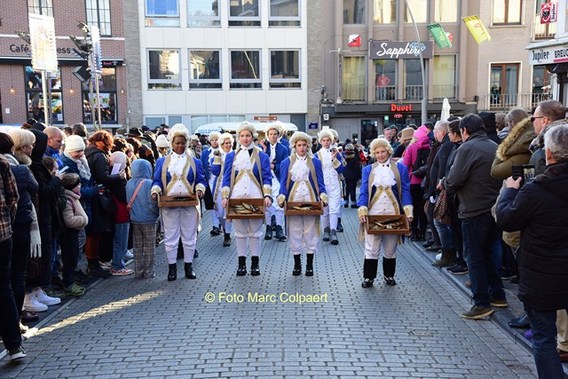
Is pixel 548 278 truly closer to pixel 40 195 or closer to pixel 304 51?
pixel 40 195

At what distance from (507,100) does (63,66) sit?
2369 cm

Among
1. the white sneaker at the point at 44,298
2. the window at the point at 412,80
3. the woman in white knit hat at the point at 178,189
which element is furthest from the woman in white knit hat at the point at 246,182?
the window at the point at 412,80

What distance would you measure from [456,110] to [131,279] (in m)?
26.5

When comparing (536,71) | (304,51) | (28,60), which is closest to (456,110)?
(536,71)

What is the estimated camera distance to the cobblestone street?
4.84 metres

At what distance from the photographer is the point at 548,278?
3.94 meters

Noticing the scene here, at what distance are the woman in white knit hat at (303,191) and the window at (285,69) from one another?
24.1m

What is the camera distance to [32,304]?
6.45 metres

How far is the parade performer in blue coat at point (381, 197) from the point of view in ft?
23.7

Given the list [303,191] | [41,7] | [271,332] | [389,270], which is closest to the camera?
[271,332]

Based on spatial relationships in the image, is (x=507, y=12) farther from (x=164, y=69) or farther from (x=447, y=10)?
(x=164, y=69)

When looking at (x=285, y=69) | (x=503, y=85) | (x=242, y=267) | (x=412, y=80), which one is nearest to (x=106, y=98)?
(x=285, y=69)

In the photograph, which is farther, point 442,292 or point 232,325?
point 442,292

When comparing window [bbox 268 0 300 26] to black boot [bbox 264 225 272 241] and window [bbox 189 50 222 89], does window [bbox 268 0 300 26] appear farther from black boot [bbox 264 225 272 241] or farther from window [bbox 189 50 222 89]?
black boot [bbox 264 225 272 241]
